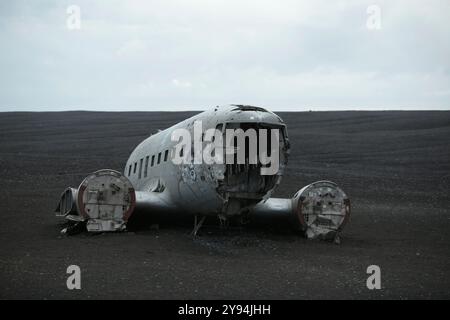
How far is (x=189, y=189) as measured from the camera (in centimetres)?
1431

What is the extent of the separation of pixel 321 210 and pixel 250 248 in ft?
8.32

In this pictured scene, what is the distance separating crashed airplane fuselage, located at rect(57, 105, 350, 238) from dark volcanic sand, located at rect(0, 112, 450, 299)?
1.88ft

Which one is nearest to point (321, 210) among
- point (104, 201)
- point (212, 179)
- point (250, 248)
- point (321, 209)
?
point (321, 209)

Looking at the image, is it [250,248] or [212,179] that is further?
[250,248]

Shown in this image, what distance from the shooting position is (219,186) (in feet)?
43.3

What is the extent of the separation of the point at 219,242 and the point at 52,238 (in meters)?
3.89

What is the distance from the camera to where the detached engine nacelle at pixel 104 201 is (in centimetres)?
1409

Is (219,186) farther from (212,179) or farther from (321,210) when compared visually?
(321,210)

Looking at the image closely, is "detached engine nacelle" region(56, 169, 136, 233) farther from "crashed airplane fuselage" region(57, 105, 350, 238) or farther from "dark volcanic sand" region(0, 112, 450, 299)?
"dark volcanic sand" region(0, 112, 450, 299)

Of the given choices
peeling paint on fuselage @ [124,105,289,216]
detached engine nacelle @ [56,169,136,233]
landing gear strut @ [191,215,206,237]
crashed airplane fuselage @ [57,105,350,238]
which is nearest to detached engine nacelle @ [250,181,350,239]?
crashed airplane fuselage @ [57,105,350,238]

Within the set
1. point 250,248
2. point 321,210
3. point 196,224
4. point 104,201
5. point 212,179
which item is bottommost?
point 250,248

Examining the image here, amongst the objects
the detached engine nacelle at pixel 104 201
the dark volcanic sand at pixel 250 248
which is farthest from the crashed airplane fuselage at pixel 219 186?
the dark volcanic sand at pixel 250 248
